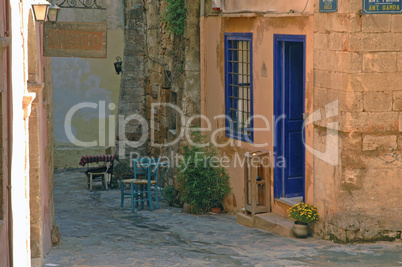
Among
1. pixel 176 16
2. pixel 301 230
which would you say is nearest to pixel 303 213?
pixel 301 230

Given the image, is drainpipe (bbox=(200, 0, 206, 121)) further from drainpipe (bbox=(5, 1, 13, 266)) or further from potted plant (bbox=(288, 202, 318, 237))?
drainpipe (bbox=(5, 1, 13, 266))

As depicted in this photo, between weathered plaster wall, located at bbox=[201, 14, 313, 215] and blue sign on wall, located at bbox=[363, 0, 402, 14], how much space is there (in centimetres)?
112

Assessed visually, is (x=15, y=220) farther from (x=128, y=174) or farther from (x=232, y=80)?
(x=128, y=174)

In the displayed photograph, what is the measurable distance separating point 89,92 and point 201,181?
8.67m

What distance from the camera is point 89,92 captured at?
21.0 meters

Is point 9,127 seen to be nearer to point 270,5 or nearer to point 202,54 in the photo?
point 270,5

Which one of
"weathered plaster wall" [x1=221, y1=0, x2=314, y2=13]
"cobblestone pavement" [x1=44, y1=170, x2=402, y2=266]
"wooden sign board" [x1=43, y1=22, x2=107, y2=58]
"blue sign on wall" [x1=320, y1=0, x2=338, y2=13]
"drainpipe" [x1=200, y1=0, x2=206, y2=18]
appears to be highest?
"drainpipe" [x1=200, y1=0, x2=206, y2=18]

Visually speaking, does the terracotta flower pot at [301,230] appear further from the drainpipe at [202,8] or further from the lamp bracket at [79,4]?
the lamp bracket at [79,4]

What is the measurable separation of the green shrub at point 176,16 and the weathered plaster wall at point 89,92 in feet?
20.8

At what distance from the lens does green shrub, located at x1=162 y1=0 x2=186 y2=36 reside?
1426 cm

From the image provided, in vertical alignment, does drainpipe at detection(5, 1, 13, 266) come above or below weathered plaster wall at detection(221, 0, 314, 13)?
below

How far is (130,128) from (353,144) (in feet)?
29.2

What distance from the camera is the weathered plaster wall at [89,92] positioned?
68.0 feet

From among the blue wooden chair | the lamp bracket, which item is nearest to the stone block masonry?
the blue wooden chair
